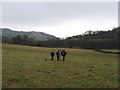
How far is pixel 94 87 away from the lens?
9.06 meters

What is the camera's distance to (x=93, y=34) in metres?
196

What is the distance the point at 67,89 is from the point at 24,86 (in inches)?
101

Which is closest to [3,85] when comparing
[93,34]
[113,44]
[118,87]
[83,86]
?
[83,86]

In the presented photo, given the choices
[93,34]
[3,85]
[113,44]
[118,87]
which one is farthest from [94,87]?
[93,34]

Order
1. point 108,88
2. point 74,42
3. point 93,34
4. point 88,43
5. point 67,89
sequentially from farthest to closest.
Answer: point 93,34
point 74,42
point 88,43
point 108,88
point 67,89

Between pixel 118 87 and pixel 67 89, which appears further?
pixel 118 87

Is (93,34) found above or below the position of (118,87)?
above

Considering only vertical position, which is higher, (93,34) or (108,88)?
(93,34)

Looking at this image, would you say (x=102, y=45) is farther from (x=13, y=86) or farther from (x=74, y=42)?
(x=13, y=86)

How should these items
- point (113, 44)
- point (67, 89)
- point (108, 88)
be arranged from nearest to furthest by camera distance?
1. point (67, 89)
2. point (108, 88)
3. point (113, 44)

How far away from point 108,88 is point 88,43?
12214 cm

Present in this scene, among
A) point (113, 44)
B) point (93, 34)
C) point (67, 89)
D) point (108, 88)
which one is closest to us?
point (67, 89)

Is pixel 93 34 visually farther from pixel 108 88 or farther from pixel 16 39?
pixel 108 88

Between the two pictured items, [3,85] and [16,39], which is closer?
[3,85]
